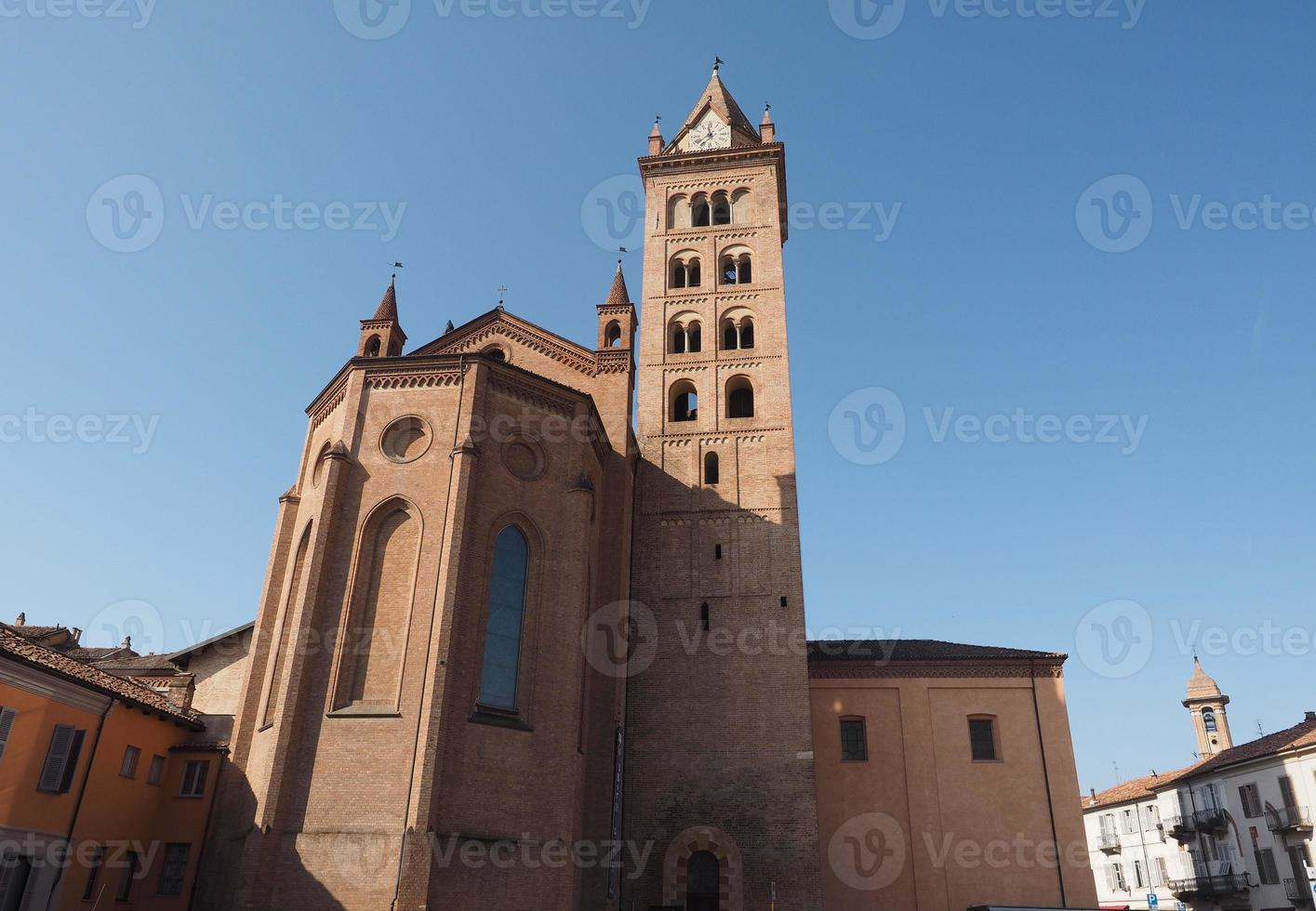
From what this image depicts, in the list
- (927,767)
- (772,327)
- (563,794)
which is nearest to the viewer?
(563,794)

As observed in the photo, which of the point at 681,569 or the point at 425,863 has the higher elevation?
the point at 681,569

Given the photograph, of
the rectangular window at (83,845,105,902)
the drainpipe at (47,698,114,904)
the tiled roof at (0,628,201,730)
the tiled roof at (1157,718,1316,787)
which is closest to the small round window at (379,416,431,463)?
the tiled roof at (0,628,201,730)

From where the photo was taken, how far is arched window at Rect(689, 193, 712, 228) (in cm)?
3466

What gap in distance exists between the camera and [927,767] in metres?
28.0

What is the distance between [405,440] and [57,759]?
9.77 m

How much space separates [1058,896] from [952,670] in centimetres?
702

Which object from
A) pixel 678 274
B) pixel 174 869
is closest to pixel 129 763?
pixel 174 869

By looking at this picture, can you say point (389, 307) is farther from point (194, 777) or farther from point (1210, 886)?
point (1210, 886)

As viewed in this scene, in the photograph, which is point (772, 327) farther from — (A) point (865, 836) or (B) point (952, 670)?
(A) point (865, 836)

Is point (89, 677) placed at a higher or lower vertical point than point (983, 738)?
lower

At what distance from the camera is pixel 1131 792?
49.8 m

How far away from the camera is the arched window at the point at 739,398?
1209 inches

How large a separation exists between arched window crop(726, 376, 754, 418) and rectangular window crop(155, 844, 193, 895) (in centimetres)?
1984

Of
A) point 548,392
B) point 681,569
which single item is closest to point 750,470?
point 681,569
